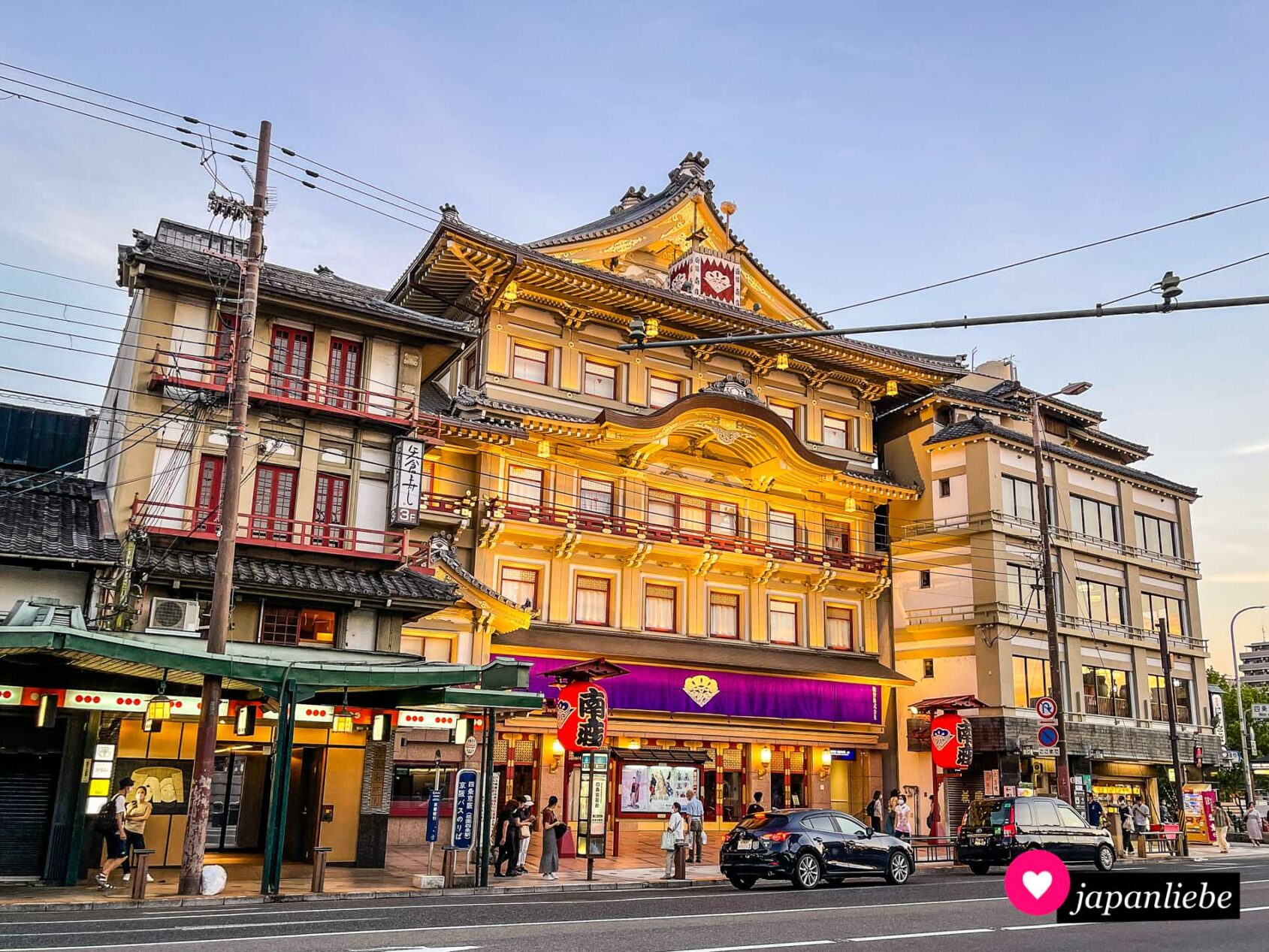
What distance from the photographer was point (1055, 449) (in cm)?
4306

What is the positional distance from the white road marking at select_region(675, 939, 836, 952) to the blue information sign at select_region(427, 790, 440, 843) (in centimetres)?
1156

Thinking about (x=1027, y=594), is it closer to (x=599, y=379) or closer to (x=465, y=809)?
(x=599, y=379)

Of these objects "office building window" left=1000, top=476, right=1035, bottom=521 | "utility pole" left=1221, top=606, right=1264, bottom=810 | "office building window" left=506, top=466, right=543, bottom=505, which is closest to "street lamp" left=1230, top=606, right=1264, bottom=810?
"utility pole" left=1221, top=606, right=1264, bottom=810

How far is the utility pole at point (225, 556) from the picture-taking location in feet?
60.5

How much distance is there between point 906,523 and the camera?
42312mm

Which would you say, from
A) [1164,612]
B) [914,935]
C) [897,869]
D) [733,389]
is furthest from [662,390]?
[914,935]

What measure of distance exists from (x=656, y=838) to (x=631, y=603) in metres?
7.43

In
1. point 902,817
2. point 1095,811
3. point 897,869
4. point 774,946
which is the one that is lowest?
point 897,869

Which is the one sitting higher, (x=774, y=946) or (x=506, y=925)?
(x=774, y=946)

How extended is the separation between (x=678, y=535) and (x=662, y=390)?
563cm

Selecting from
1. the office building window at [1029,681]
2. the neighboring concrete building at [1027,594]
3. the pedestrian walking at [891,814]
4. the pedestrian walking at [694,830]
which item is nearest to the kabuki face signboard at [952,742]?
the neighboring concrete building at [1027,594]

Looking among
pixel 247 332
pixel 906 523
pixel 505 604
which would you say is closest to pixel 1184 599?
pixel 906 523

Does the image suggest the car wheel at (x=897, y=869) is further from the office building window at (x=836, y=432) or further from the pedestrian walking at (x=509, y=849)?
the office building window at (x=836, y=432)

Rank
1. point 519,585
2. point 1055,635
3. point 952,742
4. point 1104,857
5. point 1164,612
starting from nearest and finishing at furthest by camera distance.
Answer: point 1104,857, point 1055,635, point 519,585, point 952,742, point 1164,612
